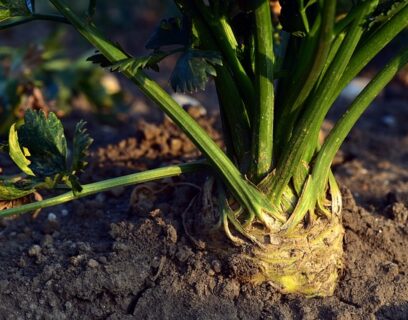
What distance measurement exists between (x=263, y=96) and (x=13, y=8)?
58 cm

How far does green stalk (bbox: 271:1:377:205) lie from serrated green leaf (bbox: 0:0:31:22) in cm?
66

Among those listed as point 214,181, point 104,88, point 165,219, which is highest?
point 214,181

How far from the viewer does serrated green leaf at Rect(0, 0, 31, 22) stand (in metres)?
1.85

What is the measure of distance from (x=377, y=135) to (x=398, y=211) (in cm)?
103

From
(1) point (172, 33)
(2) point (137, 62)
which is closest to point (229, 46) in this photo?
(1) point (172, 33)

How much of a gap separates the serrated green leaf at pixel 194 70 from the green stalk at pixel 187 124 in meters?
0.10

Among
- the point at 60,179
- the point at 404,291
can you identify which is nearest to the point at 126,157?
the point at 60,179

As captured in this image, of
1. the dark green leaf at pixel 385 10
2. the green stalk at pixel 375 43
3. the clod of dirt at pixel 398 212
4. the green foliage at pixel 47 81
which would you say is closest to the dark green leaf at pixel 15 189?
the green stalk at pixel 375 43

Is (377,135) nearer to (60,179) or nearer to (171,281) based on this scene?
(171,281)

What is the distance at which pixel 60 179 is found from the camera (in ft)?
6.11

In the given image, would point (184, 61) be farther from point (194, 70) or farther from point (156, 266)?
point (156, 266)

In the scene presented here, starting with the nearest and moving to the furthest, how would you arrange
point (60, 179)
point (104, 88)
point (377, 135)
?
point (60, 179) < point (377, 135) < point (104, 88)

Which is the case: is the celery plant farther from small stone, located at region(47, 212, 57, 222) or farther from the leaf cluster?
small stone, located at region(47, 212, 57, 222)

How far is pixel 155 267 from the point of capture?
6.88 feet
